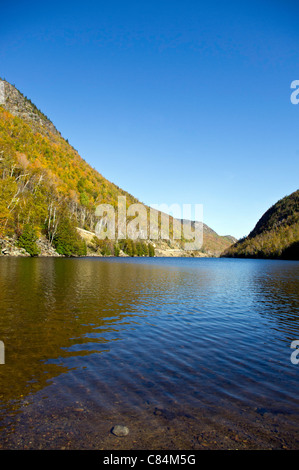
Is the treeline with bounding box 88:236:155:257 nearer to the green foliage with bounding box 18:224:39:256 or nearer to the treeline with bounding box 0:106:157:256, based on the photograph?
the treeline with bounding box 0:106:157:256

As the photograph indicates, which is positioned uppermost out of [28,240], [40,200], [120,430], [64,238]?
[40,200]

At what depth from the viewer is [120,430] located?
5.31 m

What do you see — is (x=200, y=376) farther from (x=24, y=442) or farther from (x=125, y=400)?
(x=24, y=442)

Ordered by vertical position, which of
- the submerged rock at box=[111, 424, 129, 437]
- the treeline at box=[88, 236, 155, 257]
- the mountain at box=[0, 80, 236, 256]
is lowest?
the submerged rock at box=[111, 424, 129, 437]

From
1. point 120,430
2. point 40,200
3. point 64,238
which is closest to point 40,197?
point 40,200

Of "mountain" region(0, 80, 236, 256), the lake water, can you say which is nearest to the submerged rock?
the lake water

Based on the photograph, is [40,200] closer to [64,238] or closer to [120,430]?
[64,238]

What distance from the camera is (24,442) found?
4.97 m

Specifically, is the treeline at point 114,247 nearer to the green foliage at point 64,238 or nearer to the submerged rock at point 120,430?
the green foliage at point 64,238

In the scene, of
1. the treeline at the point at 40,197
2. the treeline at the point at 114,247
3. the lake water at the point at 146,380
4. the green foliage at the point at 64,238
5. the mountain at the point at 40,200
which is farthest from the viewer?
the treeline at the point at 114,247

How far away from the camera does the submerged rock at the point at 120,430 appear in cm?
520

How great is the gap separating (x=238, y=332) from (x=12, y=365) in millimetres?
10127

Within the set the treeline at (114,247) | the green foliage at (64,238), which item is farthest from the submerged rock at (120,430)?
the treeline at (114,247)

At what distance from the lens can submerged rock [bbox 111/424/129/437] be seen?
205 inches
